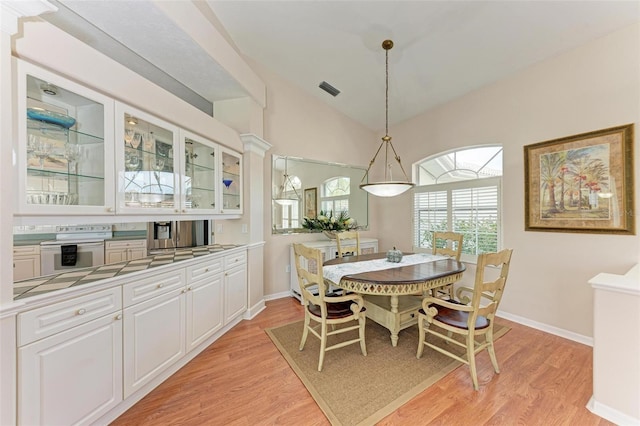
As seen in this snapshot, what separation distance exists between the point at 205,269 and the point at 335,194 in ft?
9.26

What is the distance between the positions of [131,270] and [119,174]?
73cm

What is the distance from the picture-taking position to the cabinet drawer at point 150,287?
179 cm

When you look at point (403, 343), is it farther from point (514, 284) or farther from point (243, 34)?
point (243, 34)

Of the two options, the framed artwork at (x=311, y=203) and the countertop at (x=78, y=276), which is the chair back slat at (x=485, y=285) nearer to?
the countertop at (x=78, y=276)

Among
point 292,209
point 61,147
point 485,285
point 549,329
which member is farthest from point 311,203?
point 549,329

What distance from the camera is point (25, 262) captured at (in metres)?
A: 2.24

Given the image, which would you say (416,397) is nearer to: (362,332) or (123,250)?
(362,332)

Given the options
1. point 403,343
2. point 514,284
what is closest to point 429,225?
point 514,284

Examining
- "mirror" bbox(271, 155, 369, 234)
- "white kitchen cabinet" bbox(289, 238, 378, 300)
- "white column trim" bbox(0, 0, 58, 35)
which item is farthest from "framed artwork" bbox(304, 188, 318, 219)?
"white column trim" bbox(0, 0, 58, 35)

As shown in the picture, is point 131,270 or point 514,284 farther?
point 514,284

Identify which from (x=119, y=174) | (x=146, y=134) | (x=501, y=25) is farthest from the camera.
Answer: (x=501, y=25)

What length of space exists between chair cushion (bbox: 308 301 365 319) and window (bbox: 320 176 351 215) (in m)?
2.30

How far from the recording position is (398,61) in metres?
3.24

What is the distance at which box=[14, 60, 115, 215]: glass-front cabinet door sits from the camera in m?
1.35
